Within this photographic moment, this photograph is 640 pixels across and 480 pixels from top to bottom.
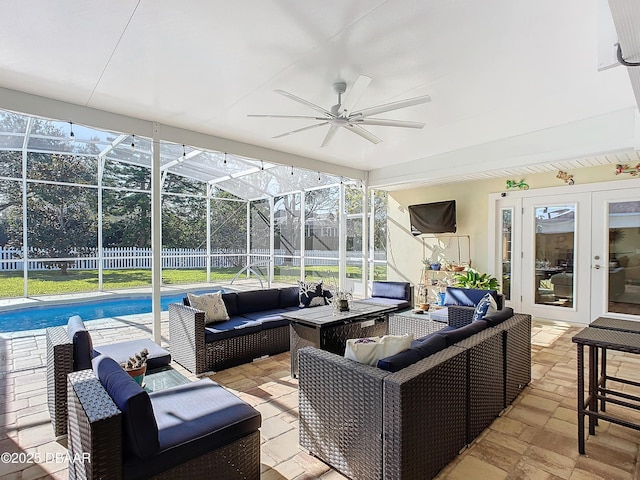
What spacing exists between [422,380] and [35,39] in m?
3.63

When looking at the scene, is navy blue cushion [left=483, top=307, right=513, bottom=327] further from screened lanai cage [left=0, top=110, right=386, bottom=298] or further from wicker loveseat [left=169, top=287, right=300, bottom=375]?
screened lanai cage [left=0, top=110, right=386, bottom=298]

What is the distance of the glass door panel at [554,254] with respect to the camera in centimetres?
570

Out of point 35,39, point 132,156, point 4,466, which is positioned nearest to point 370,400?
point 4,466

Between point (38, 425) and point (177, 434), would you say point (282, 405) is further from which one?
point (38, 425)

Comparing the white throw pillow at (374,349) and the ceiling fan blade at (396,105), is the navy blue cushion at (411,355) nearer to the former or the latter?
the white throw pillow at (374,349)

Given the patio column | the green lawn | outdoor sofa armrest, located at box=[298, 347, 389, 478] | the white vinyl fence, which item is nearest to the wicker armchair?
outdoor sofa armrest, located at box=[298, 347, 389, 478]

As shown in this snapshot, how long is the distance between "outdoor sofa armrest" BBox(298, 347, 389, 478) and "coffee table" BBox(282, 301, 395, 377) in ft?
3.96

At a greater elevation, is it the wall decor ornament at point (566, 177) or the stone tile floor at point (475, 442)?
the wall decor ornament at point (566, 177)

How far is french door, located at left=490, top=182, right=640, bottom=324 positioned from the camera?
515 centimetres

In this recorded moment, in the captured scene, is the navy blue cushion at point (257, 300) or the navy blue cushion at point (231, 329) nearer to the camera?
the navy blue cushion at point (231, 329)

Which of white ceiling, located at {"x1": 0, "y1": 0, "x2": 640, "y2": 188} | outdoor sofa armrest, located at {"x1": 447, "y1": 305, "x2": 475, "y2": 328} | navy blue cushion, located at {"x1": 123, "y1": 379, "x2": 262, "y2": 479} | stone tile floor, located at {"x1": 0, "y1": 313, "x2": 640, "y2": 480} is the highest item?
white ceiling, located at {"x1": 0, "y1": 0, "x2": 640, "y2": 188}

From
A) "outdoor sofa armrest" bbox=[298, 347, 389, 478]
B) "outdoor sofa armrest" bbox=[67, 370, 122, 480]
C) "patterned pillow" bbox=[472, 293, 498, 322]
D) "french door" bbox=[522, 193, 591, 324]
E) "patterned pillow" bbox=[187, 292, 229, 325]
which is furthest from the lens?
"french door" bbox=[522, 193, 591, 324]

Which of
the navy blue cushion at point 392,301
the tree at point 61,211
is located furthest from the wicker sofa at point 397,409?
the tree at point 61,211

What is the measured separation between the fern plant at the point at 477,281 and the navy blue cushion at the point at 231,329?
4060 mm
